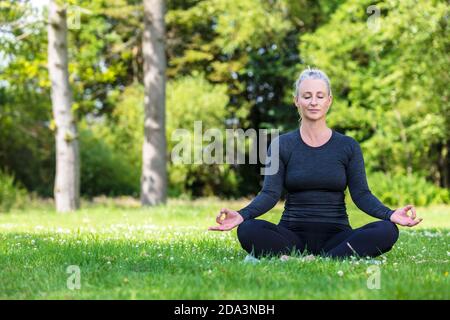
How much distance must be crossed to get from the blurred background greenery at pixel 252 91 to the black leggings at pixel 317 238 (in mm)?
12737

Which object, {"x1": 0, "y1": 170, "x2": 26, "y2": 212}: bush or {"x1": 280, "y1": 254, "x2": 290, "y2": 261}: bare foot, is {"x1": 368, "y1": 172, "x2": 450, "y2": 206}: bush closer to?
{"x1": 0, "y1": 170, "x2": 26, "y2": 212}: bush

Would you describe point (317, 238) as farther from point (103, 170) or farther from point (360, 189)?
point (103, 170)

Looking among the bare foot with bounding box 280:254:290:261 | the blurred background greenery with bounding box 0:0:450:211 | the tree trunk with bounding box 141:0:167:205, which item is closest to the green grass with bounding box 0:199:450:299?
the bare foot with bounding box 280:254:290:261

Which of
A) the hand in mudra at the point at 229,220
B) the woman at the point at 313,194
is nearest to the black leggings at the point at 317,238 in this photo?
the woman at the point at 313,194

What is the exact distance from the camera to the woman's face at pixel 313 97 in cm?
561

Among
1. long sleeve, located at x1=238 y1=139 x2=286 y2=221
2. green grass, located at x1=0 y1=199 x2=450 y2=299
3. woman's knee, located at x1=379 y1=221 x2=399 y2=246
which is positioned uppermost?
long sleeve, located at x1=238 y1=139 x2=286 y2=221

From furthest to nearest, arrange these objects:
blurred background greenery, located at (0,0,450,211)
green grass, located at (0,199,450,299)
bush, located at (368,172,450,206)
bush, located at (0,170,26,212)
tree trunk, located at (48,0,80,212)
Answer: bush, located at (368,172,450,206)
blurred background greenery, located at (0,0,450,211)
bush, located at (0,170,26,212)
tree trunk, located at (48,0,80,212)
green grass, located at (0,199,450,299)

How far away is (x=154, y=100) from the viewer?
16.1 meters

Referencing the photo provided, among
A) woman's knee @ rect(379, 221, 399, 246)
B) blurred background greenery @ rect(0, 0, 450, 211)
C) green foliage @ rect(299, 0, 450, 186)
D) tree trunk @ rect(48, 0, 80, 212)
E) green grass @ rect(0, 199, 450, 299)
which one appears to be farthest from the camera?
green foliage @ rect(299, 0, 450, 186)

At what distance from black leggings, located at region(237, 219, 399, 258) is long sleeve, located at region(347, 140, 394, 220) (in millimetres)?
192

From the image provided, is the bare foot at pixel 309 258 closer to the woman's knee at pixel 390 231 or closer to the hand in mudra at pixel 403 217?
the woman's knee at pixel 390 231

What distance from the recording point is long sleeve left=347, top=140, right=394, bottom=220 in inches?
221

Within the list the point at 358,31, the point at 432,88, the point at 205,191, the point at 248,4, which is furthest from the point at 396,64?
the point at 205,191

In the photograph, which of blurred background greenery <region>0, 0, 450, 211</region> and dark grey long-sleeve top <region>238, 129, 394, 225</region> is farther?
blurred background greenery <region>0, 0, 450, 211</region>
